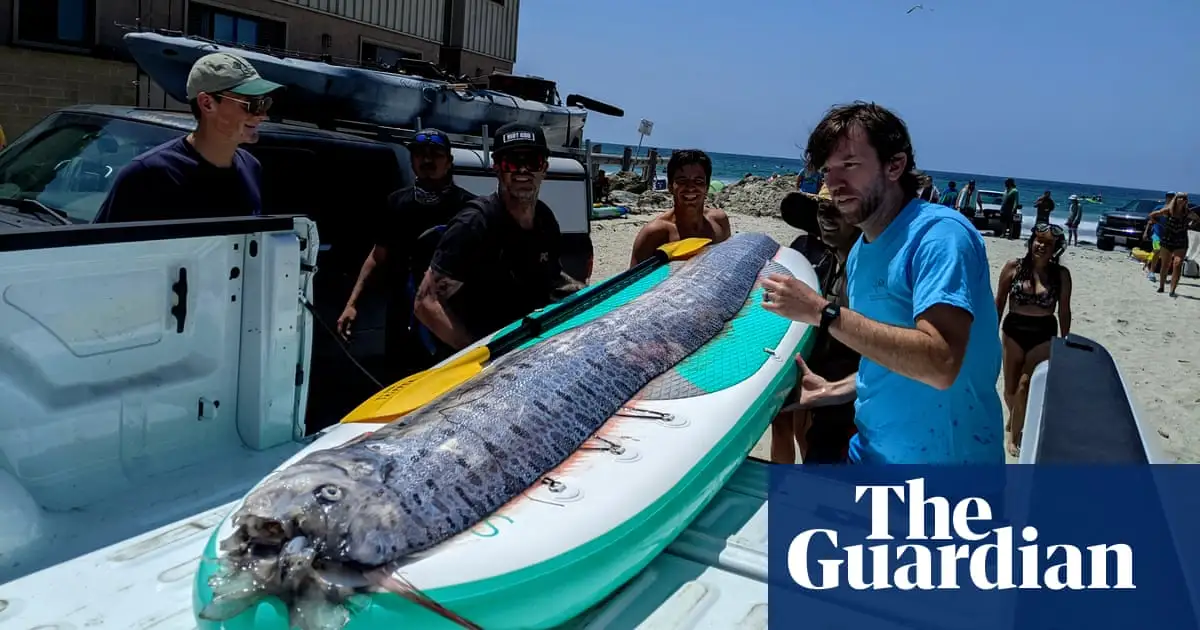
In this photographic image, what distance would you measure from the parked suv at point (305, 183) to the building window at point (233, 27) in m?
8.72

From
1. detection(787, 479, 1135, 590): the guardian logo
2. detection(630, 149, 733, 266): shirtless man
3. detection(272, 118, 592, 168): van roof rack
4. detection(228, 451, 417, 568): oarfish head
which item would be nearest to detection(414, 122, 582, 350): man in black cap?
detection(630, 149, 733, 266): shirtless man

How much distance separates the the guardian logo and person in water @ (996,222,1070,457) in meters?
4.53

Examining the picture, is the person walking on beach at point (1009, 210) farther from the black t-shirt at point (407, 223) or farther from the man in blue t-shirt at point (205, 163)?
the man in blue t-shirt at point (205, 163)

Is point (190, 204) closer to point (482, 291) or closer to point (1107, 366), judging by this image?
point (482, 291)

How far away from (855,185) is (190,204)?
2.70 meters

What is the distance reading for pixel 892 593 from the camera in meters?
2.29

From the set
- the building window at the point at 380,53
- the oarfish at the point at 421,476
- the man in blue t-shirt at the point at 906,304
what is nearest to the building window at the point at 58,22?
the building window at the point at 380,53

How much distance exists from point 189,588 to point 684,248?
351cm

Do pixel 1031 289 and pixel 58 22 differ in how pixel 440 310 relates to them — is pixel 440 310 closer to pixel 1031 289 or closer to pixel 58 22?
pixel 1031 289

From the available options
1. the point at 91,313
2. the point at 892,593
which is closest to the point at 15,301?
the point at 91,313

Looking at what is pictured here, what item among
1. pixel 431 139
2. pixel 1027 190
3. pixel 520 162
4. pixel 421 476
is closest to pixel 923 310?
pixel 421 476

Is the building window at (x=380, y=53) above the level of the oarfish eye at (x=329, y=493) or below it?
above

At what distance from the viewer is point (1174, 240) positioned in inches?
631

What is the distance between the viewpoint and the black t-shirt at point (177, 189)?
11.3 ft
